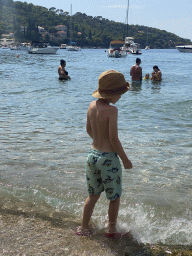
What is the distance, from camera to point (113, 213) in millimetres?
3025

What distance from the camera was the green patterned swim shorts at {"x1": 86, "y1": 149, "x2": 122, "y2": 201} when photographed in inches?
109

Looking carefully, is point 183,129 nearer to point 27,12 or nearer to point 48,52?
point 48,52

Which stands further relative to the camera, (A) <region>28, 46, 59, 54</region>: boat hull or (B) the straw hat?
(A) <region>28, 46, 59, 54</region>: boat hull

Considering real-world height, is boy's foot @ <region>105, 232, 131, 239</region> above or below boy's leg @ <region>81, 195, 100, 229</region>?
below

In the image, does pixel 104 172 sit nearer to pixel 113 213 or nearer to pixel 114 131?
pixel 114 131

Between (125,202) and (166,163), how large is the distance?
1716 mm

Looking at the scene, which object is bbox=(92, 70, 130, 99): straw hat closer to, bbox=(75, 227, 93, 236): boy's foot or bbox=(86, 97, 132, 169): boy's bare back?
bbox=(86, 97, 132, 169): boy's bare back

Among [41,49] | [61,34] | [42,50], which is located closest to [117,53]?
[41,49]

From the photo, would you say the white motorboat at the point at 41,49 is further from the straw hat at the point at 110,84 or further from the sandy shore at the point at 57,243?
the straw hat at the point at 110,84

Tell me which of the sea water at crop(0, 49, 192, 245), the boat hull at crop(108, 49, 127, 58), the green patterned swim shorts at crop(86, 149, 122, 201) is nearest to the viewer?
the green patterned swim shorts at crop(86, 149, 122, 201)

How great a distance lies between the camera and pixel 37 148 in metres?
6.10

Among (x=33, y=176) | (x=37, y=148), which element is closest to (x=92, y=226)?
(x=33, y=176)

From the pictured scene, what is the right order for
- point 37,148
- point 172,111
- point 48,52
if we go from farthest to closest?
point 48,52, point 172,111, point 37,148

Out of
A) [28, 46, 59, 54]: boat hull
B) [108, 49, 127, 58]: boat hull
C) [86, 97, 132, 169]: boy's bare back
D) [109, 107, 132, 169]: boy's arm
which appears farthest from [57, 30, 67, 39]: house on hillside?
[109, 107, 132, 169]: boy's arm
